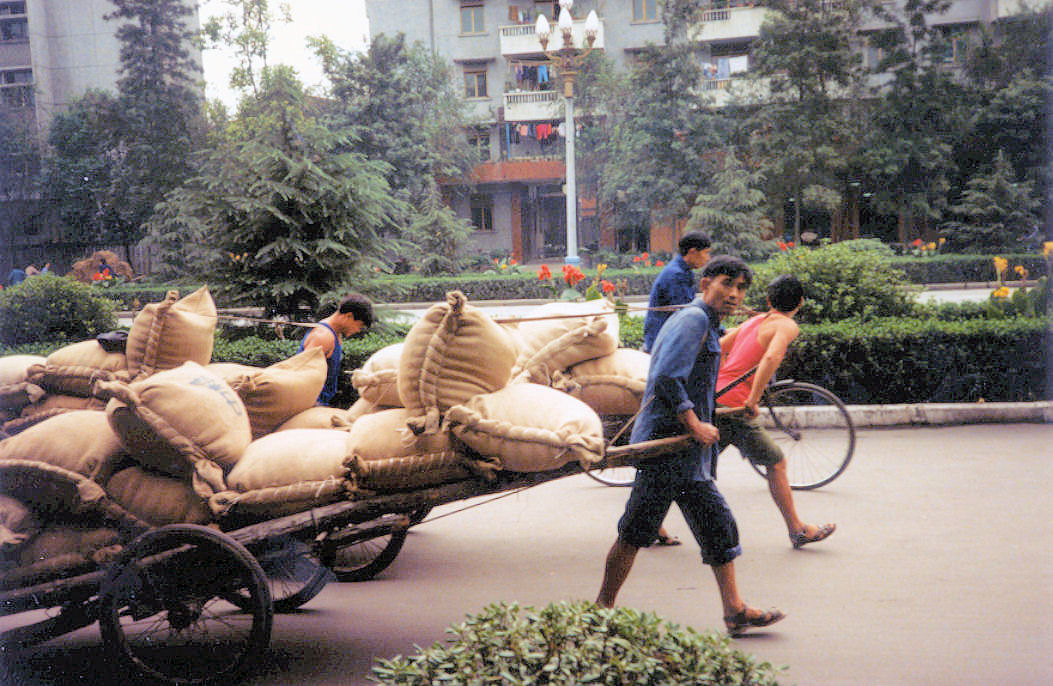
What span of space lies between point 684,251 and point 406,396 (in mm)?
2462

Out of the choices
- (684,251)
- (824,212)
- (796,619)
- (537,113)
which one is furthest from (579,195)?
(796,619)

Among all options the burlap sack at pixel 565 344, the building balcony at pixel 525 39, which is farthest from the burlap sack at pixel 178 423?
the building balcony at pixel 525 39

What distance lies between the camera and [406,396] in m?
2.70

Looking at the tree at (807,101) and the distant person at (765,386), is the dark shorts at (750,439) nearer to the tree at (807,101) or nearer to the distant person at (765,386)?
the distant person at (765,386)

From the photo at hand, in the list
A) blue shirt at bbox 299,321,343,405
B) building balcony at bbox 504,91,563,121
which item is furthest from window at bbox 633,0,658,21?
blue shirt at bbox 299,321,343,405

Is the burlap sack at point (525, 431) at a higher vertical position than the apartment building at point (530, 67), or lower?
lower

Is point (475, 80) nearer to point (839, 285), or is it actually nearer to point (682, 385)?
point (839, 285)

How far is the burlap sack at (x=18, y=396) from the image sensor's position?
323 cm

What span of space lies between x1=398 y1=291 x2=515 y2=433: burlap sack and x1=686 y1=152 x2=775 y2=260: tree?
1121 cm

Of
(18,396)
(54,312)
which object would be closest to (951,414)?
(18,396)

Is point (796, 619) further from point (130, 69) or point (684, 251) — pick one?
point (130, 69)

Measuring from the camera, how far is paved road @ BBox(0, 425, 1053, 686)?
2.85 meters

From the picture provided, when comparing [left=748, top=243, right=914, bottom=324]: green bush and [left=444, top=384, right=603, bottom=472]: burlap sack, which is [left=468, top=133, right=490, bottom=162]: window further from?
[left=444, top=384, right=603, bottom=472]: burlap sack

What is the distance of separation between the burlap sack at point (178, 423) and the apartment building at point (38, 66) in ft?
3.20
